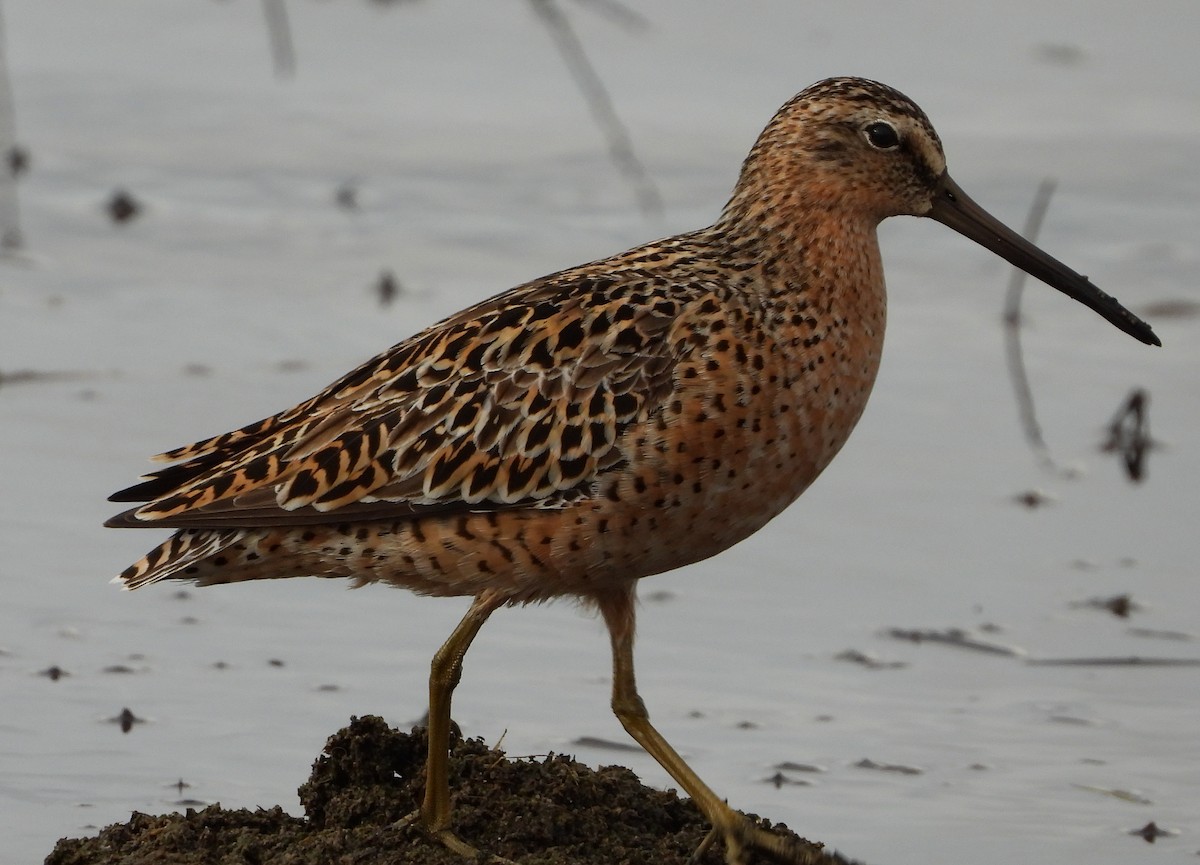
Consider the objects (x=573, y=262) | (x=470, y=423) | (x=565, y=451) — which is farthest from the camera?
(x=573, y=262)

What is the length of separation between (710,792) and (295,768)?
1129mm

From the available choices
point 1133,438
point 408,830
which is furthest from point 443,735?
point 1133,438

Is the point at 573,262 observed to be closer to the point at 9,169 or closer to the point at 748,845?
the point at 9,169

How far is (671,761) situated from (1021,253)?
65.3 inches

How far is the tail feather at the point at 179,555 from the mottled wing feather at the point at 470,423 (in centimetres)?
8

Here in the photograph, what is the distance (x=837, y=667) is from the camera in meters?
6.97

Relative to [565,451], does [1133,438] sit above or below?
above

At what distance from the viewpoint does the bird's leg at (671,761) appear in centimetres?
559

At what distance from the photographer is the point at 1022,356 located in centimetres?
951

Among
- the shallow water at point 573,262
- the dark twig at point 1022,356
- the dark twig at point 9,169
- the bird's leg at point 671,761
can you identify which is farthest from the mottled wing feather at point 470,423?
the dark twig at point 9,169

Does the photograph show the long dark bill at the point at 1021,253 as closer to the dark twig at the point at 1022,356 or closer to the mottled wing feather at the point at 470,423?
the mottled wing feather at the point at 470,423

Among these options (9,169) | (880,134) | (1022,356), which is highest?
(9,169)

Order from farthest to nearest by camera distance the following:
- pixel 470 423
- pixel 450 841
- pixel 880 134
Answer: pixel 880 134 < pixel 470 423 < pixel 450 841

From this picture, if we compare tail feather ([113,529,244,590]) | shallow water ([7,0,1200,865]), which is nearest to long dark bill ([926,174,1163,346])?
shallow water ([7,0,1200,865])
